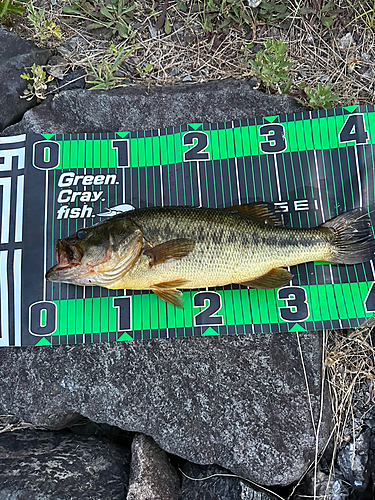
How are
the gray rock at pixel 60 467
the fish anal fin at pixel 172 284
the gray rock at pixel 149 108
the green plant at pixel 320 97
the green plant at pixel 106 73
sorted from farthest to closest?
1. the green plant at pixel 106 73
2. the gray rock at pixel 149 108
3. the green plant at pixel 320 97
4. the fish anal fin at pixel 172 284
5. the gray rock at pixel 60 467

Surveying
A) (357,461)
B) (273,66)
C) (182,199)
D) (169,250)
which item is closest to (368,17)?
(273,66)

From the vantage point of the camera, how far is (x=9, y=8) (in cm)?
462

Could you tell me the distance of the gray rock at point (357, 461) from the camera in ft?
12.0

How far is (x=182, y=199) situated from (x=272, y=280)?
1.27 meters

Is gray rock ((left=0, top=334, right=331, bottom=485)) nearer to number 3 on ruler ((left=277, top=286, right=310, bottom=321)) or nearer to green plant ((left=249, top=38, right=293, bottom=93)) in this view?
number 3 on ruler ((left=277, top=286, right=310, bottom=321))

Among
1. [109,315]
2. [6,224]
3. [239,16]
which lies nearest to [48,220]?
[6,224]

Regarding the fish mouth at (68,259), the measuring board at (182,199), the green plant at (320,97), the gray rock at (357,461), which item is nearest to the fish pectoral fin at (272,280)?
the measuring board at (182,199)

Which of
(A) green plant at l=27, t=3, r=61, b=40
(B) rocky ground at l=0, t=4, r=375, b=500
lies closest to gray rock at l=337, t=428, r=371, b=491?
(B) rocky ground at l=0, t=4, r=375, b=500

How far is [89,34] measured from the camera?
478cm

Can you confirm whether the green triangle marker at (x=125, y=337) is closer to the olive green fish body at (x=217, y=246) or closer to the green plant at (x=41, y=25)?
the olive green fish body at (x=217, y=246)

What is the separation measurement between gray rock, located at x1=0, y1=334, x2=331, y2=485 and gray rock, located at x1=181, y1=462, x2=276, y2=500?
0.42 feet

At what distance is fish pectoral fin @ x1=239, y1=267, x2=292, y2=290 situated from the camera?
3.68m

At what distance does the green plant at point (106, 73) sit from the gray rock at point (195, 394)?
114 inches

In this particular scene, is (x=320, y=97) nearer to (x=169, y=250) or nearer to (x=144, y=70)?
(x=144, y=70)
